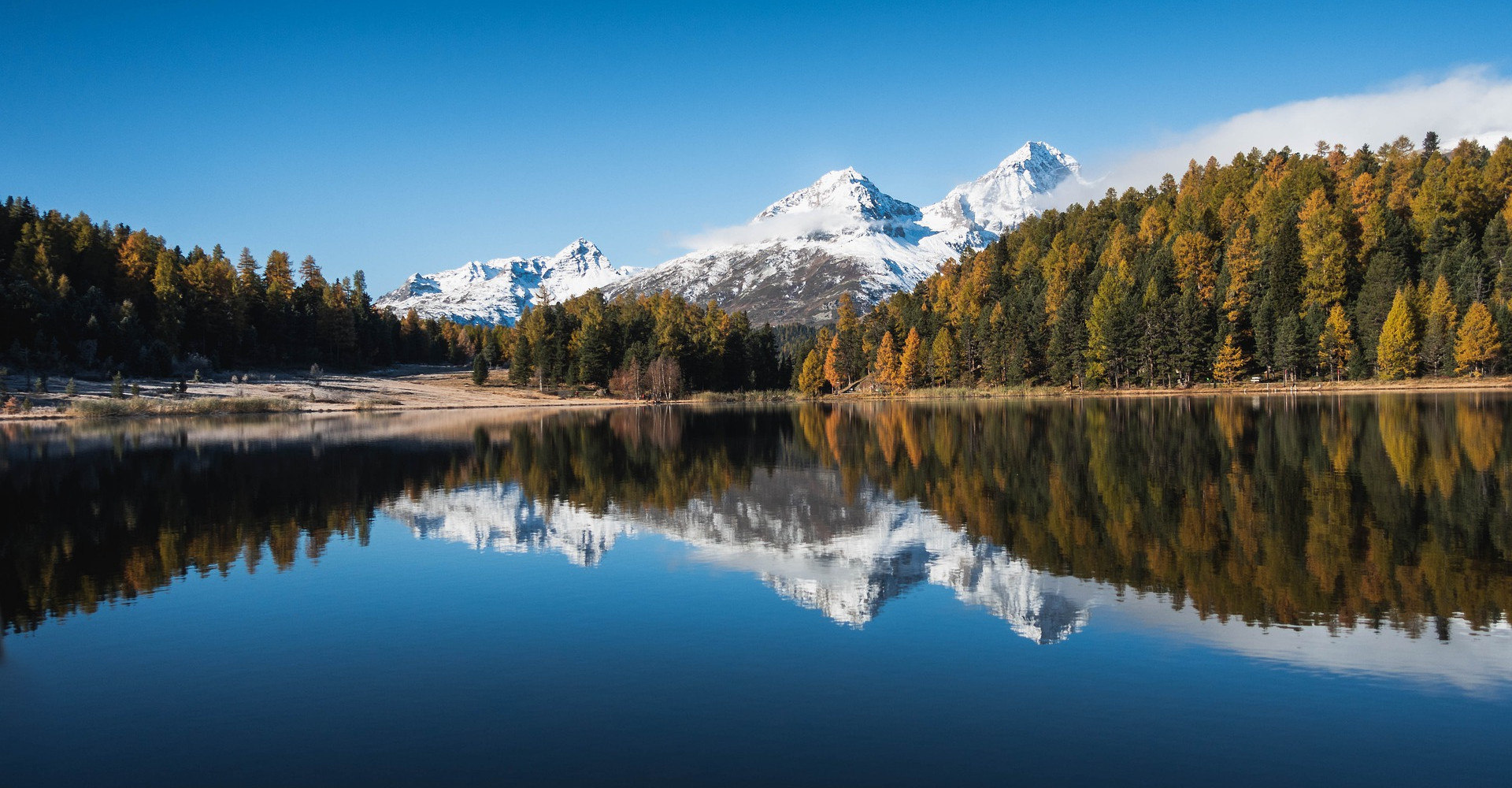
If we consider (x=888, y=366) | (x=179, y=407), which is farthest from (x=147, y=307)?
(x=888, y=366)

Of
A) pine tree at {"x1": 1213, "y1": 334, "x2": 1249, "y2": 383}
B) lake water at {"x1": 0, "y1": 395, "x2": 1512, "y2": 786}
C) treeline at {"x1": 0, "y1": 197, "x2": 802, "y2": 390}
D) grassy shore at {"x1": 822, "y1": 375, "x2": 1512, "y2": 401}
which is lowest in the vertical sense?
lake water at {"x1": 0, "y1": 395, "x2": 1512, "y2": 786}

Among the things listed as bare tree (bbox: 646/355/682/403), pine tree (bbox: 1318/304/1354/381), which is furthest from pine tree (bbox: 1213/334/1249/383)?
bare tree (bbox: 646/355/682/403)

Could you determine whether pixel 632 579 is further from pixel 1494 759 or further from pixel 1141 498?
pixel 1141 498

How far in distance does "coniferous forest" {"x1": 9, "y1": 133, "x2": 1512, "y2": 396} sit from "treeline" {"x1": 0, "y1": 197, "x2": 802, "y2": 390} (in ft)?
1.06

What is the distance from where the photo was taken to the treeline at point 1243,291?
9038 cm

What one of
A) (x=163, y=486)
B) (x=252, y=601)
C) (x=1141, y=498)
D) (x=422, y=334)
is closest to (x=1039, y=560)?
(x=1141, y=498)

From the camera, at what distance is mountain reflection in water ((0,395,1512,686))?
1377cm

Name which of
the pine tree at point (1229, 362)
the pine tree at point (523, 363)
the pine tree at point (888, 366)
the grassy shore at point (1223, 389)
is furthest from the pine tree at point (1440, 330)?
the pine tree at point (523, 363)

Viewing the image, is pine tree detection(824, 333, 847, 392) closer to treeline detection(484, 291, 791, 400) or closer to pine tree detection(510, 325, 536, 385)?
treeline detection(484, 291, 791, 400)

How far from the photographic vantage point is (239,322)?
12069 cm

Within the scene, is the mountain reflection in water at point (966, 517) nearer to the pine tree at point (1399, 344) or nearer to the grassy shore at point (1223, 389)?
the grassy shore at point (1223, 389)

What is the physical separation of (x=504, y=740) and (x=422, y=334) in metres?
185

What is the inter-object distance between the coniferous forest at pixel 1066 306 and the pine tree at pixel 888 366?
34 centimetres

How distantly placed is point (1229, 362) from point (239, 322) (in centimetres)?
12912
